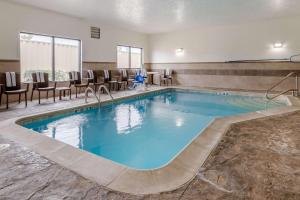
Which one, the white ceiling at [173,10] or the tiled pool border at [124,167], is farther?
the white ceiling at [173,10]

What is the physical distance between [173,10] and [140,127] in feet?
13.6

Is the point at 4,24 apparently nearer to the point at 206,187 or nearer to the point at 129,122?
the point at 129,122

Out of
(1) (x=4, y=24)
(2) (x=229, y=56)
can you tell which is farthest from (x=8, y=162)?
(2) (x=229, y=56)

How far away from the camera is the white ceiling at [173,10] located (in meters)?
6.26

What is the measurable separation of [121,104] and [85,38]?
10.7ft

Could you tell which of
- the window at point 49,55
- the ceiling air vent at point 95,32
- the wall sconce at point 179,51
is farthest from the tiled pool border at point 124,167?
the wall sconce at point 179,51

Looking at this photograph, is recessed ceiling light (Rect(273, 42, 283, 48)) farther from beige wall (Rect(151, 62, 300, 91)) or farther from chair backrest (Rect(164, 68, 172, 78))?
chair backrest (Rect(164, 68, 172, 78))

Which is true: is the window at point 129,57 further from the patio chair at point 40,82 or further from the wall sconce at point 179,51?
the patio chair at point 40,82

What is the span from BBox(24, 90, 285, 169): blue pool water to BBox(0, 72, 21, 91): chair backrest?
69.7 inches

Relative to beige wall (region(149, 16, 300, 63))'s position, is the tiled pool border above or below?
below

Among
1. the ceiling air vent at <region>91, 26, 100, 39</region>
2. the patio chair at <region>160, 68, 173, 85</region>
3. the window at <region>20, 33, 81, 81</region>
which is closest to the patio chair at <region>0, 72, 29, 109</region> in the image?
the window at <region>20, 33, 81, 81</region>

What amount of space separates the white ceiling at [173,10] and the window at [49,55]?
3.37ft

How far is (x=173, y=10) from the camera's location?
703 centimetres

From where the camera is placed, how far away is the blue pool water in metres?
3.53
